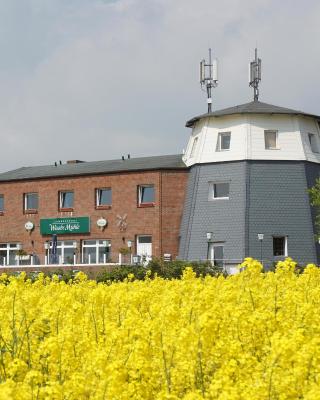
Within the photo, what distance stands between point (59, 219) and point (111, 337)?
47.3m

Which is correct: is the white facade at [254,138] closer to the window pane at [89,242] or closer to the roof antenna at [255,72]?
the roof antenna at [255,72]

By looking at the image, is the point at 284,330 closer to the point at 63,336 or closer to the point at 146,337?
the point at 146,337

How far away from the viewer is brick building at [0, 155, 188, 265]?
52031mm

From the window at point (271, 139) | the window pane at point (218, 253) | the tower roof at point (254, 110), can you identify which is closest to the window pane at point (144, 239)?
the window pane at point (218, 253)

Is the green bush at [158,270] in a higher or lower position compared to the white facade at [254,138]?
lower

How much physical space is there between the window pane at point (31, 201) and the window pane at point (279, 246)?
17.6 metres

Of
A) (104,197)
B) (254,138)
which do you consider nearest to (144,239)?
(104,197)

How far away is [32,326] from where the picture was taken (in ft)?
35.1

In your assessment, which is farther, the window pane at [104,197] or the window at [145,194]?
the window pane at [104,197]

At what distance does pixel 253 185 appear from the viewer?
50.1 metres

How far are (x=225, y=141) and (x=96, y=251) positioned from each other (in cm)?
1102

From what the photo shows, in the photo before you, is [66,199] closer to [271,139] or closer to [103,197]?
[103,197]

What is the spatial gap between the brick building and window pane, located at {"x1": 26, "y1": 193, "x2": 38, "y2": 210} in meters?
0.07

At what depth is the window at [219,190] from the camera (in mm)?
51469
